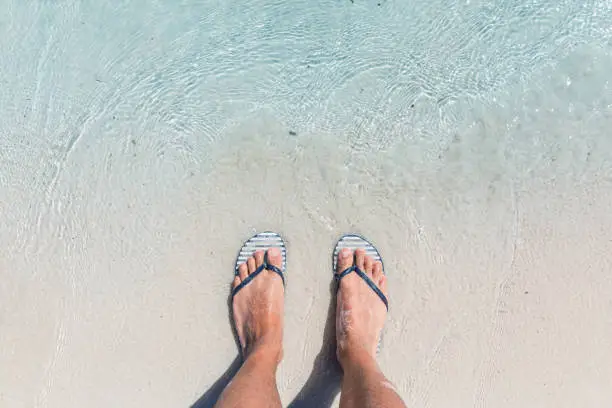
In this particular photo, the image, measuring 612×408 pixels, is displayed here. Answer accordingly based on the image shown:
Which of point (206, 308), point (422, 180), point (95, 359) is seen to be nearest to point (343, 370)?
point (206, 308)

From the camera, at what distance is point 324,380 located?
1924 millimetres

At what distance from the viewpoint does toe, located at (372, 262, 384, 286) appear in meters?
1.95

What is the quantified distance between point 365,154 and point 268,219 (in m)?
0.52

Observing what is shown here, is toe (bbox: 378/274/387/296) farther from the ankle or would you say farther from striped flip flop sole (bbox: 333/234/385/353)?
the ankle

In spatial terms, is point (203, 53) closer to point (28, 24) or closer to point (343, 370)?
point (28, 24)

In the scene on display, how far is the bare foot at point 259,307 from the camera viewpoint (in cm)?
188

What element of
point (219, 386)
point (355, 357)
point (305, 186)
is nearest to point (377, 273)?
point (355, 357)

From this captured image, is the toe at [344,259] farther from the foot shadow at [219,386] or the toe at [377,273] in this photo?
the foot shadow at [219,386]

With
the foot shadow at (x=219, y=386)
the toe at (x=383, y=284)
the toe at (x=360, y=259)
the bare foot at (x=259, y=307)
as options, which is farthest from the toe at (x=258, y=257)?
the toe at (x=383, y=284)

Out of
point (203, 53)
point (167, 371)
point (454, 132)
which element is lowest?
point (167, 371)

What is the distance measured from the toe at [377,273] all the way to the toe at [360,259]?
0.05m

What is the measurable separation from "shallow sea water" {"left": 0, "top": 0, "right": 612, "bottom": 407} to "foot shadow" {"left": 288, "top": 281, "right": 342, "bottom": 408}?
0.4 inches

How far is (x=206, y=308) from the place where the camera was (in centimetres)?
196

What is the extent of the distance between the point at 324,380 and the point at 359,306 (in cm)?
35
